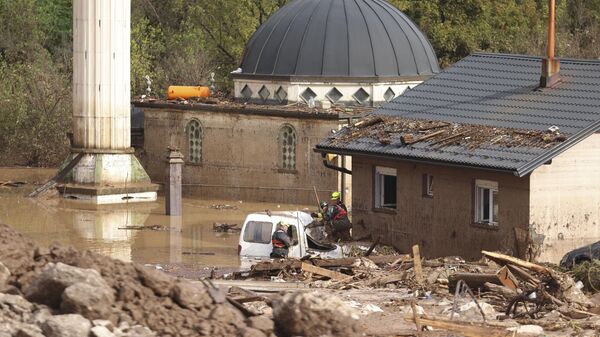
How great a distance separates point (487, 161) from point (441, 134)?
7.58 ft

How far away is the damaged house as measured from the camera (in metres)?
31.6

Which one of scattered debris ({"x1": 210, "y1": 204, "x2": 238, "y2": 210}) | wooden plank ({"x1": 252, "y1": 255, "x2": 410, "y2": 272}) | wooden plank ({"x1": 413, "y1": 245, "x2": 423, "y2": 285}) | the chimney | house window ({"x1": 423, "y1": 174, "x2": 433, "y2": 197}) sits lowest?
scattered debris ({"x1": 210, "y1": 204, "x2": 238, "y2": 210})

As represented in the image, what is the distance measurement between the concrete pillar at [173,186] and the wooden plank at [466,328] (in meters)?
27.4

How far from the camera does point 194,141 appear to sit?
175 feet

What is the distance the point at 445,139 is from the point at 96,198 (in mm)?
19542

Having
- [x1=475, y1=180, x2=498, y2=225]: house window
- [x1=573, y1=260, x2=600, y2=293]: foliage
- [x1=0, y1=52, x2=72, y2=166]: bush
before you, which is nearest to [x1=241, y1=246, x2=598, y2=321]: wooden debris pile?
[x1=573, y1=260, x2=600, y2=293]: foliage

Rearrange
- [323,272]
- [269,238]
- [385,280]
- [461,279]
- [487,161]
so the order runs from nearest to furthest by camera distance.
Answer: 1. [461,279]
2. [385,280]
3. [323,272]
4. [487,161]
5. [269,238]

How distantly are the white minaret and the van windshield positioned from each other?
734 inches

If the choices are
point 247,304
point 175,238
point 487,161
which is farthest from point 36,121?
point 247,304

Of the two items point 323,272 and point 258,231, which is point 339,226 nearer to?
point 258,231

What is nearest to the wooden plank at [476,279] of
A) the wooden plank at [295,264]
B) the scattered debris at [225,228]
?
the wooden plank at [295,264]

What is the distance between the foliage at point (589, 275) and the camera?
85.0ft

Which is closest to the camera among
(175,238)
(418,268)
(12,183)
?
(418,268)

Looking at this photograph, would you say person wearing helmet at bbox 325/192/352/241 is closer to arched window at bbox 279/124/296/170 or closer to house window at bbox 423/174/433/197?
house window at bbox 423/174/433/197
